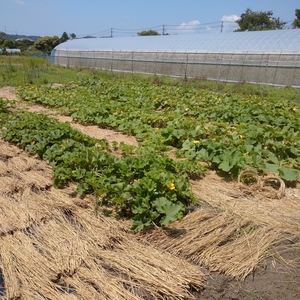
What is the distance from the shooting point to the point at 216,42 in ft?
65.9

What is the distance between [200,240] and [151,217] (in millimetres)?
520

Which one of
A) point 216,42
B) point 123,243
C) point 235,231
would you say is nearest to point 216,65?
point 216,42

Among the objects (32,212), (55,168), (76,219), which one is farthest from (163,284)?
(55,168)

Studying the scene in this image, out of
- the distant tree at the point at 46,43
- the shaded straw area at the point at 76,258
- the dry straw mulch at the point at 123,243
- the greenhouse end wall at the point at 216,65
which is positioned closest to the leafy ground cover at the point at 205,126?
the dry straw mulch at the point at 123,243

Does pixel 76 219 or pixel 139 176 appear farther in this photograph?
pixel 139 176

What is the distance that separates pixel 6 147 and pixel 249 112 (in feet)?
18.5

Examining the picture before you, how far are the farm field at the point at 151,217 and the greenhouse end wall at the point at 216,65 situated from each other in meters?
11.4

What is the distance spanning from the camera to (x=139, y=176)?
3.90 m

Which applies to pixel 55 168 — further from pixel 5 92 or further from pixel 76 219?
pixel 5 92

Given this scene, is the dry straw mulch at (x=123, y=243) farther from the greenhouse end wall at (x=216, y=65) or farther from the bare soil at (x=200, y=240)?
the greenhouse end wall at (x=216, y=65)

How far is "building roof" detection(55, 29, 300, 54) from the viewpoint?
55.8 ft

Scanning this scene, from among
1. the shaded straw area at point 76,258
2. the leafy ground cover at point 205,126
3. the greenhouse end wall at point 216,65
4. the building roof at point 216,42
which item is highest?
the building roof at point 216,42

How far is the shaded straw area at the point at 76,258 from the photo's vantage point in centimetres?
233

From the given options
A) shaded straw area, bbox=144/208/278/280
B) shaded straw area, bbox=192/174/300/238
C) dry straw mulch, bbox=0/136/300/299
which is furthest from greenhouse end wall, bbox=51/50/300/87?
shaded straw area, bbox=144/208/278/280
